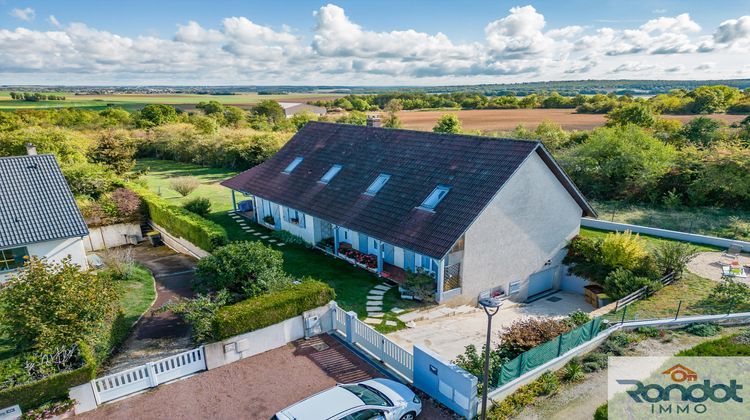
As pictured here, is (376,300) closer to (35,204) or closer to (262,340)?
(262,340)

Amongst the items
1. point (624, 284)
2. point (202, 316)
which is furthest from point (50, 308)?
point (624, 284)

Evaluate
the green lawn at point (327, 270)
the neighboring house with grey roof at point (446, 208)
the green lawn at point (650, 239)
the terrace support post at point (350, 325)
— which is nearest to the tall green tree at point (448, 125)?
the green lawn at point (650, 239)

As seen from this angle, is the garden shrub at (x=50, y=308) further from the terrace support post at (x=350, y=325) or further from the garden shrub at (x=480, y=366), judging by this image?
the garden shrub at (x=480, y=366)

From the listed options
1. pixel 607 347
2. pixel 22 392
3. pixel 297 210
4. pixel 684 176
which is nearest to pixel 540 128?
pixel 684 176

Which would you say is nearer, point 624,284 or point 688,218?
point 624,284

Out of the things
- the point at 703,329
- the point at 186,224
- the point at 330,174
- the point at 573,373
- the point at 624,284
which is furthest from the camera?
the point at 330,174

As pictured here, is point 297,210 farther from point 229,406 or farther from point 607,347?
point 607,347
